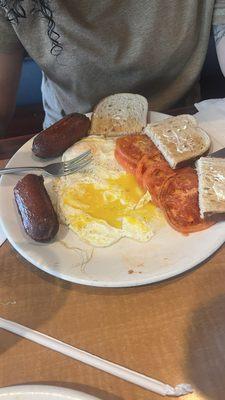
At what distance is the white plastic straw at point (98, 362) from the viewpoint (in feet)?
2.80

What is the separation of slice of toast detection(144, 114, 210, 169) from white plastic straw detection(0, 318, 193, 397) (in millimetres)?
596

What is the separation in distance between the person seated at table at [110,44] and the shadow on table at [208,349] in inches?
35.6

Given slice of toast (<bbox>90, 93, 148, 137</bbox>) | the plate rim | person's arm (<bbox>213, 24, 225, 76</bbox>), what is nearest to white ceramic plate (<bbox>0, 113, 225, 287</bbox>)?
the plate rim

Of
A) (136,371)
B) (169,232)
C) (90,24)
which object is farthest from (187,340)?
(90,24)

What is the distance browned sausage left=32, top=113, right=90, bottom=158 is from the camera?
132cm

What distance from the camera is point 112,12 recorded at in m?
1.41

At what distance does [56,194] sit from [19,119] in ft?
4.94

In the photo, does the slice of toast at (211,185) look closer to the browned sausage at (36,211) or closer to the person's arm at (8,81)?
the browned sausage at (36,211)

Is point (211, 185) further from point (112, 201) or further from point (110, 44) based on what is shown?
point (110, 44)

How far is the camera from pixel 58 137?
1324 mm

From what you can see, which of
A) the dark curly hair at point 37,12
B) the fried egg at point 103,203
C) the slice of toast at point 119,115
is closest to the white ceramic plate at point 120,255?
the fried egg at point 103,203

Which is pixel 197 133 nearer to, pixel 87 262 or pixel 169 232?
pixel 169 232

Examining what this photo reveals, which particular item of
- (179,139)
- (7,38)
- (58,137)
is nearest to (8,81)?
(7,38)

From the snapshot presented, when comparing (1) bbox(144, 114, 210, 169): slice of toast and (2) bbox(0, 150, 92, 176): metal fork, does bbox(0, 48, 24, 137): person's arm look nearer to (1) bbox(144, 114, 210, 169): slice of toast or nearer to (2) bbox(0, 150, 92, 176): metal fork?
(2) bbox(0, 150, 92, 176): metal fork
